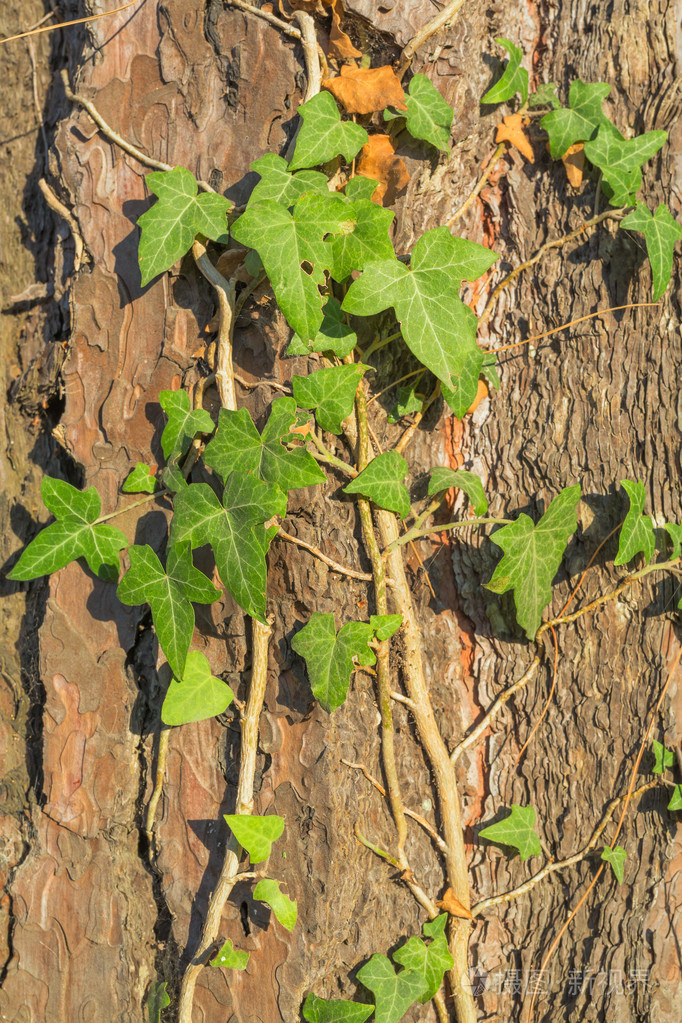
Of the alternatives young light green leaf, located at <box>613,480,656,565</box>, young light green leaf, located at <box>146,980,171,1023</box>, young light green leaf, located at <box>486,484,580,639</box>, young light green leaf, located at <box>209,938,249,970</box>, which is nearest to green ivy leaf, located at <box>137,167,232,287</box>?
young light green leaf, located at <box>486,484,580,639</box>

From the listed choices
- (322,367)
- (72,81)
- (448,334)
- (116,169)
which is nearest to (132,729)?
(322,367)

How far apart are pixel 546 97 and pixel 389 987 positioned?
1.70m

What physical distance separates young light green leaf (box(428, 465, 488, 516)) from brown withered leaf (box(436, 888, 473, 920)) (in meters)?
0.70

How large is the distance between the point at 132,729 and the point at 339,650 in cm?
46

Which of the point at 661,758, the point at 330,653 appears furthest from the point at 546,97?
the point at 661,758

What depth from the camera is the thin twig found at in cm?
119

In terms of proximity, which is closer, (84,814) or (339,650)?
(339,650)

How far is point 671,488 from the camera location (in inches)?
51.1

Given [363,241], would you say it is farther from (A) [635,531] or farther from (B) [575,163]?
(A) [635,531]

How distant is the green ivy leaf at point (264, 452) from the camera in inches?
41.8

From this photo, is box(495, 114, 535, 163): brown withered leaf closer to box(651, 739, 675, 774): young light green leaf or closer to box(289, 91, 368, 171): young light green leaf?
box(289, 91, 368, 171): young light green leaf

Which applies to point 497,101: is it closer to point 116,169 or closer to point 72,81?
point 116,169

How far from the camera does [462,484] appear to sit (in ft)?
4.02

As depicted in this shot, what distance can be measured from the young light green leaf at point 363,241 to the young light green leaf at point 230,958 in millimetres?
1178
